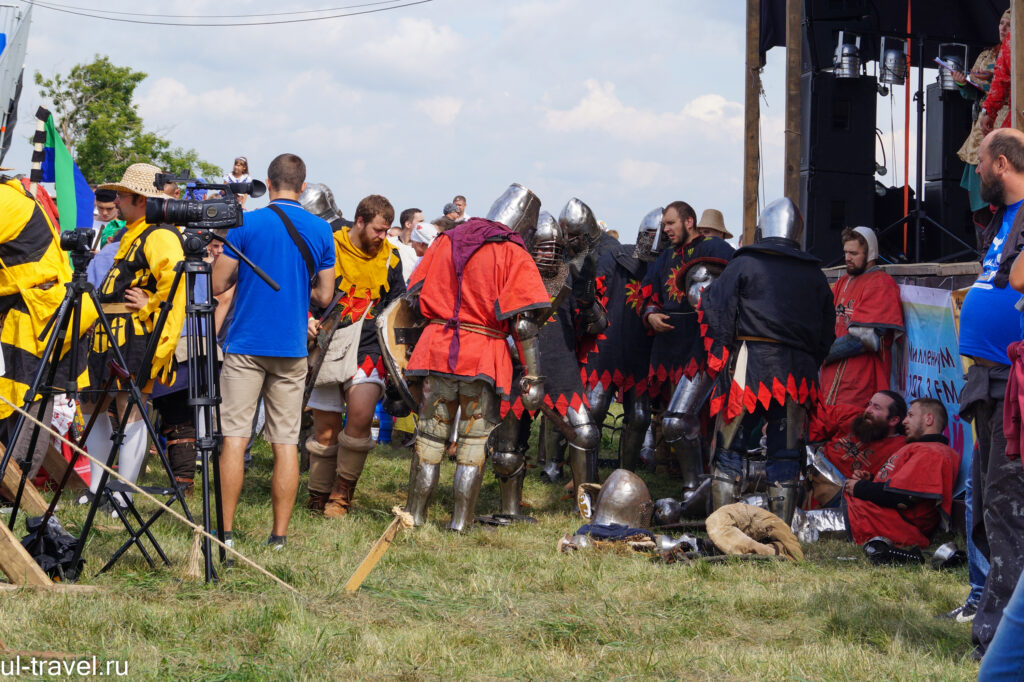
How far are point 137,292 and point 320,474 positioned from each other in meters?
1.56

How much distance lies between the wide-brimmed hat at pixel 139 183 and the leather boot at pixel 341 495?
6.32ft

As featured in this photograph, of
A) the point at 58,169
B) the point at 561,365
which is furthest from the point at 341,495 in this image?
the point at 58,169

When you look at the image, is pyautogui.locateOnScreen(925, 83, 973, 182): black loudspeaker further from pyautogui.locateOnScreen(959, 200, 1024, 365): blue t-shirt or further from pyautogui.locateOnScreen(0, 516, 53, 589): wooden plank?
pyautogui.locateOnScreen(0, 516, 53, 589): wooden plank

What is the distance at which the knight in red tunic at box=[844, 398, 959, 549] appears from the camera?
5.80m

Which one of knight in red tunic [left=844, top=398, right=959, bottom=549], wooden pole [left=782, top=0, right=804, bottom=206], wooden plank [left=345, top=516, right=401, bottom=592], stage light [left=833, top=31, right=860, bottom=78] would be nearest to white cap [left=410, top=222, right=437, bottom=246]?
wooden pole [left=782, top=0, right=804, bottom=206]

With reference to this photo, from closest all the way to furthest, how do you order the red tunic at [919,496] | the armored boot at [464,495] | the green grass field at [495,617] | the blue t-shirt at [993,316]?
1. the green grass field at [495,617]
2. the blue t-shirt at [993,316]
3. the red tunic at [919,496]
4. the armored boot at [464,495]

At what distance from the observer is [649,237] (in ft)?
26.6

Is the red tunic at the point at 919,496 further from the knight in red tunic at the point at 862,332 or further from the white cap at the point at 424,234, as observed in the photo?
the white cap at the point at 424,234

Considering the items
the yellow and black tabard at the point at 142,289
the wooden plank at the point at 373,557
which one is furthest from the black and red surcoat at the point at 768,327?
the yellow and black tabard at the point at 142,289

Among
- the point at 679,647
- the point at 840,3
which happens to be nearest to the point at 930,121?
the point at 840,3

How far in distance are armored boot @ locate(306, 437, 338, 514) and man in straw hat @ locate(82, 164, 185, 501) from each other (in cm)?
102

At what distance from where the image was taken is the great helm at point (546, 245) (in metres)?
6.72

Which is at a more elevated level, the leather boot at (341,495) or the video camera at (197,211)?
the video camera at (197,211)

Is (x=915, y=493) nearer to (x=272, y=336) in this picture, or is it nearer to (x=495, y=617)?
(x=495, y=617)
